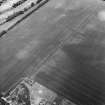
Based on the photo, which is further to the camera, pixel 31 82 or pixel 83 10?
pixel 83 10

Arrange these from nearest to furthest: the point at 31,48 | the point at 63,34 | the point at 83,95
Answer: the point at 83,95, the point at 31,48, the point at 63,34

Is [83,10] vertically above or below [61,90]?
above

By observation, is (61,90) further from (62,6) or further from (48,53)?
(62,6)

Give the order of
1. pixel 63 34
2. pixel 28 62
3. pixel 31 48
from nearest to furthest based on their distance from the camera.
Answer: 1. pixel 28 62
2. pixel 31 48
3. pixel 63 34

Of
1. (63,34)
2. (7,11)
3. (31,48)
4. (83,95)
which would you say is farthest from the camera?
(7,11)

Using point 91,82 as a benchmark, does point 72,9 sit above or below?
above

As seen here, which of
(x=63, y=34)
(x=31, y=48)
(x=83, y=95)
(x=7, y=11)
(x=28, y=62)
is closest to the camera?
(x=83, y=95)

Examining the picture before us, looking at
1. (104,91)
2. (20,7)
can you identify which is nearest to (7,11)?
(20,7)

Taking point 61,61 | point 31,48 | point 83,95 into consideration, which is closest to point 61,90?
point 83,95

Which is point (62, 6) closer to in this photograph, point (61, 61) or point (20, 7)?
point (20, 7)
